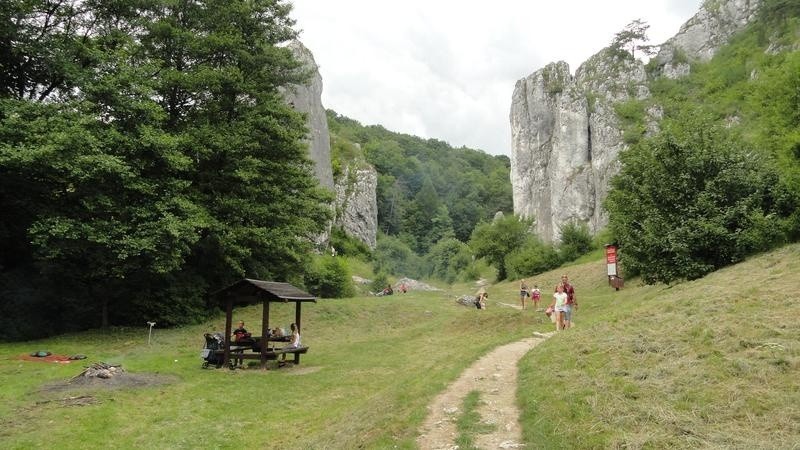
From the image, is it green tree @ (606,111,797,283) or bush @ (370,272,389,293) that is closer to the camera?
green tree @ (606,111,797,283)

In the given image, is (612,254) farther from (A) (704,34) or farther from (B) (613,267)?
(A) (704,34)

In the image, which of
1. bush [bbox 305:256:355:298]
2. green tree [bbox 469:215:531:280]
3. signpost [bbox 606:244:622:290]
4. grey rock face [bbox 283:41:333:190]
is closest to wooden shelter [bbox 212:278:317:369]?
bush [bbox 305:256:355:298]

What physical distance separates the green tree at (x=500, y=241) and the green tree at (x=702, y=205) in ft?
106

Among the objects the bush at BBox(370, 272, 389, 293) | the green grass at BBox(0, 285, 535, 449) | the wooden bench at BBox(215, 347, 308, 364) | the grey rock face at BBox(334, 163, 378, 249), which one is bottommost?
the green grass at BBox(0, 285, 535, 449)

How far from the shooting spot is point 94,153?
66.7ft

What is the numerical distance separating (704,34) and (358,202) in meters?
54.4

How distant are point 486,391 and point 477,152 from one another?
516 ft

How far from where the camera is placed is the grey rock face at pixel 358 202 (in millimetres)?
70500

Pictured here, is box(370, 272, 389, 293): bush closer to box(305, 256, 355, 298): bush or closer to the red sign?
box(305, 256, 355, 298): bush

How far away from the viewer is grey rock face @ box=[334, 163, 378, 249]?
231ft

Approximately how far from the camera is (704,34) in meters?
75.3

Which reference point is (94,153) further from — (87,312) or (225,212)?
(87,312)

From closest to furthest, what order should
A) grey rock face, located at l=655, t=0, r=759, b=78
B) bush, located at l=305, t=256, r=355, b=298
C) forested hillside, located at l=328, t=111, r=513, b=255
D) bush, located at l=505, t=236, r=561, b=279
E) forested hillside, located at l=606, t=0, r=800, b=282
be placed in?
forested hillside, located at l=606, t=0, r=800, b=282 → bush, located at l=305, t=256, r=355, b=298 → bush, located at l=505, t=236, r=561, b=279 → grey rock face, located at l=655, t=0, r=759, b=78 → forested hillside, located at l=328, t=111, r=513, b=255

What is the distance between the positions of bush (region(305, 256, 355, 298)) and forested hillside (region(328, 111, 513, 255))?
70.4m
